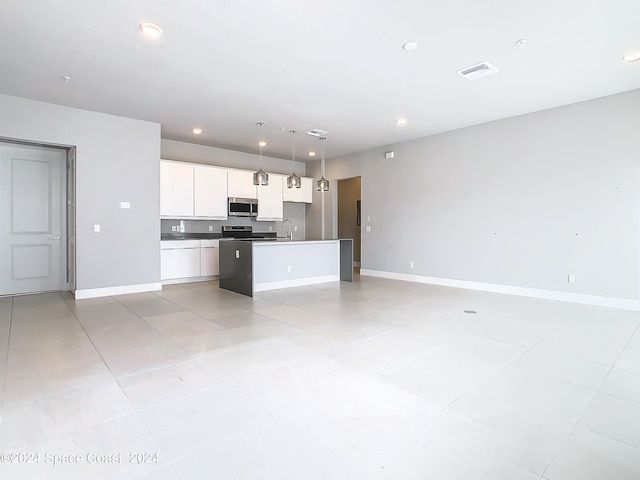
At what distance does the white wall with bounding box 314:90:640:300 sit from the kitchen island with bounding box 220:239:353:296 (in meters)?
1.39

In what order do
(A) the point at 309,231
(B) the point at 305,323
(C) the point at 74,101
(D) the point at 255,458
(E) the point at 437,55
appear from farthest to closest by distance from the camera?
(A) the point at 309,231
(C) the point at 74,101
(B) the point at 305,323
(E) the point at 437,55
(D) the point at 255,458

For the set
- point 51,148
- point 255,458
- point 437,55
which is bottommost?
A: point 255,458

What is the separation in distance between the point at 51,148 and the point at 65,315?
10.8ft

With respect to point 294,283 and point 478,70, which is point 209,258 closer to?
point 294,283

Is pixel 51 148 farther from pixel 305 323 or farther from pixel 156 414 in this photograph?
pixel 156 414

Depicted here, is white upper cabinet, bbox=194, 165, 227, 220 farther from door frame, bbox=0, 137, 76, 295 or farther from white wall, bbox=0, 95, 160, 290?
door frame, bbox=0, 137, 76, 295

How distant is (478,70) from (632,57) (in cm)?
156

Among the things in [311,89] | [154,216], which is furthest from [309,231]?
[311,89]

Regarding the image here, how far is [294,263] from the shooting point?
21.0ft

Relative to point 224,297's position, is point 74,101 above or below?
above

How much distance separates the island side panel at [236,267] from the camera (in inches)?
224

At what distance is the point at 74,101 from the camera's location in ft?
16.5

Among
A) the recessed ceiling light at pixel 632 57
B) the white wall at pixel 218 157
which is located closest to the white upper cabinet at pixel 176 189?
the white wall at pixel 218 157

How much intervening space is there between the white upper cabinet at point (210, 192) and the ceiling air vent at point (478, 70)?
518 cm
